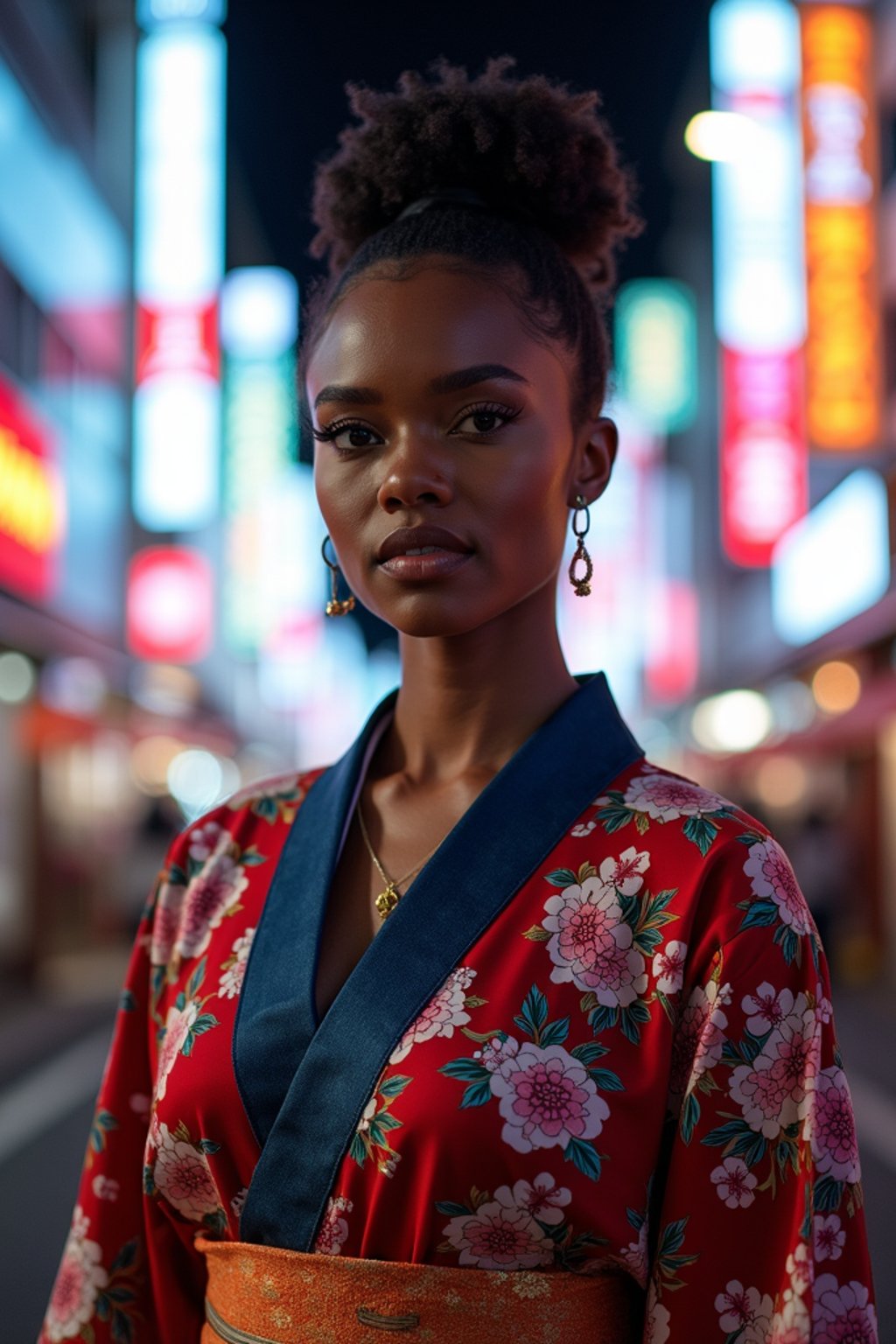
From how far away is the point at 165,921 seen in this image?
5.35 ft

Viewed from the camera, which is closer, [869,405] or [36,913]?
[869,405]

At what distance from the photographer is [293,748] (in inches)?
1869

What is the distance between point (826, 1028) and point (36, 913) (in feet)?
36.3

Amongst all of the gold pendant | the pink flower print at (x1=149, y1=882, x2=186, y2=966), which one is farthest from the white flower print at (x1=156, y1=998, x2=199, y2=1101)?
the gold pendant

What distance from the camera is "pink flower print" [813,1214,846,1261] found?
127 centimetres

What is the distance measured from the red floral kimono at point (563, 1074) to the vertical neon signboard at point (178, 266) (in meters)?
9.46

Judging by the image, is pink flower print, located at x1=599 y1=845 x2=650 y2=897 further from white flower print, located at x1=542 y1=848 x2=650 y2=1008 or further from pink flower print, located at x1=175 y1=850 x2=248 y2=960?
pink flower print, located at x1=175 y1=850 x2=248 y2=960

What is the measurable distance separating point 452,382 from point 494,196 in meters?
0.31

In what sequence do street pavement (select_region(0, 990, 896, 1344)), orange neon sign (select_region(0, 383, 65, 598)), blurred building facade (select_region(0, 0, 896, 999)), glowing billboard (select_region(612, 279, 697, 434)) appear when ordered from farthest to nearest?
glowing billboard (select_region(612, 279, 697, 434))
blurred building facade (select_region(0, 0, 896, 999))
orange neon sign (select_region(0, 383, 65, 598))
street pavement (select_region(0, 990, 896, 1344))

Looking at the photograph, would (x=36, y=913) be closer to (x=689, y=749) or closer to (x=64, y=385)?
(x=64, y=385)

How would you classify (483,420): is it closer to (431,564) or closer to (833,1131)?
(431,564)

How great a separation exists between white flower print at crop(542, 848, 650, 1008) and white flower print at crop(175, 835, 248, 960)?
0.41 m

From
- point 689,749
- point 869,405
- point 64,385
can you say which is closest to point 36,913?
point 64,385

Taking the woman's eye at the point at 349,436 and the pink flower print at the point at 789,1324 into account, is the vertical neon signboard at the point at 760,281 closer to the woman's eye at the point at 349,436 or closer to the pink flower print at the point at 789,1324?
the woman's eye at the point at 349,436
